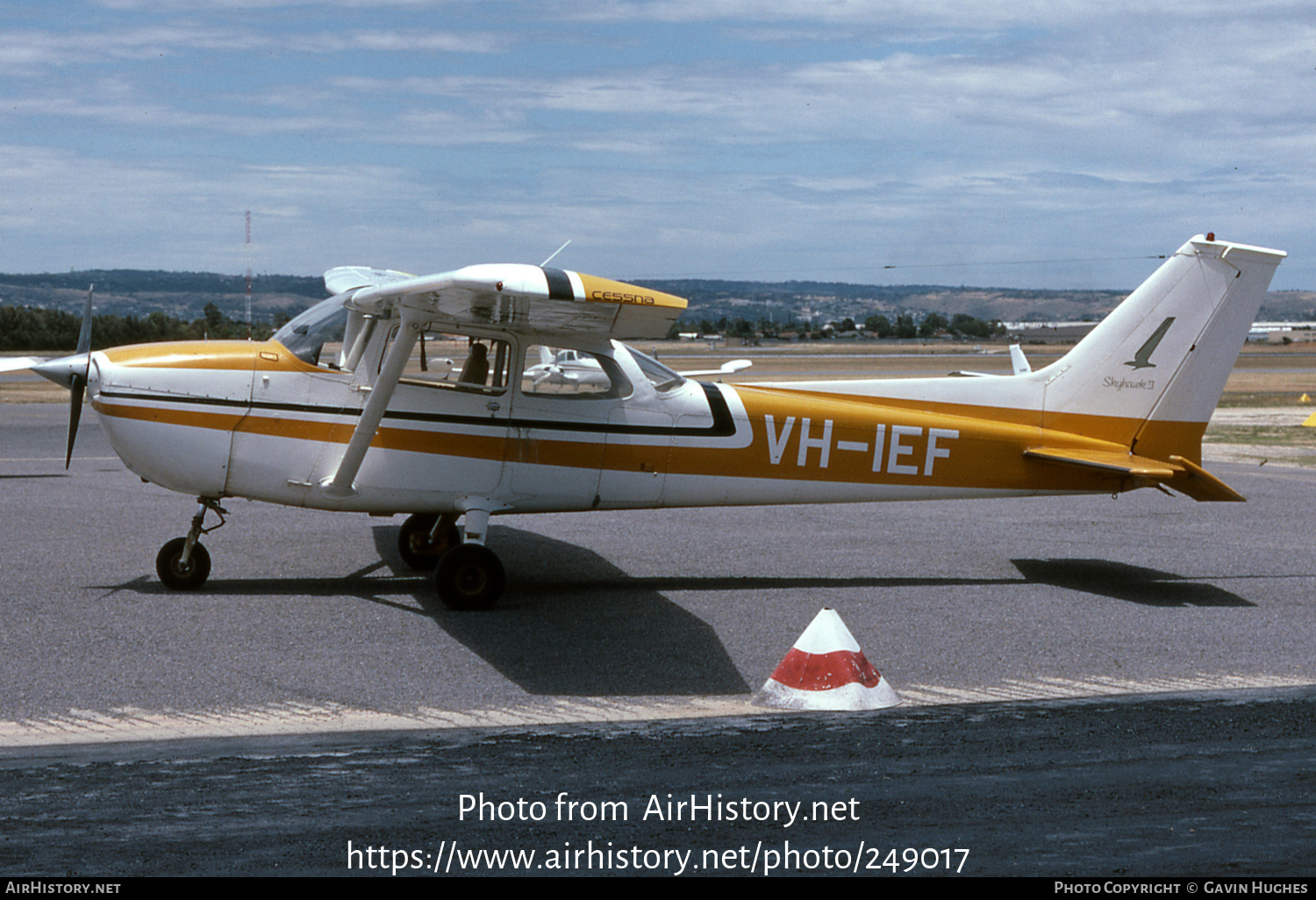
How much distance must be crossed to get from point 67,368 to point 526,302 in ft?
12.6

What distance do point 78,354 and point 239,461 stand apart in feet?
5.48

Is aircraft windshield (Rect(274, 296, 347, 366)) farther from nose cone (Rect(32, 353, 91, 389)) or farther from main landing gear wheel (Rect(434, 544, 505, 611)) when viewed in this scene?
main landing gear wheel (Rect(434, 544, 505, 611))

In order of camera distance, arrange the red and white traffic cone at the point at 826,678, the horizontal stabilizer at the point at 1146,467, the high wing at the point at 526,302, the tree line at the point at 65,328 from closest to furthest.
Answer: the red and white traffic cone at the point at 826,678, the high wing at the point at 526,302, the horizontal stabilizer at the point at 1146,467, the tree line at the point at 65,328

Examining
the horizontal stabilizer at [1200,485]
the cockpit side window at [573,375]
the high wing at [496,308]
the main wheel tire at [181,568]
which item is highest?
the high wing at [496,308]

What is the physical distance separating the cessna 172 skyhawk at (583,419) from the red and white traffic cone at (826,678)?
2431mm

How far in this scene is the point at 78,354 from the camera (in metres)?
9.38

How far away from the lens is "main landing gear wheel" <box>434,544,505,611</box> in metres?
8.79

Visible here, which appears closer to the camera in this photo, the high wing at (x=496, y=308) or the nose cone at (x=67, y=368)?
the high wing at (x=496, y=308)

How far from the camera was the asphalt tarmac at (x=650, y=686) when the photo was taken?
4680mm

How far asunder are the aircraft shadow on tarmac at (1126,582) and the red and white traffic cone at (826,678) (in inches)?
146

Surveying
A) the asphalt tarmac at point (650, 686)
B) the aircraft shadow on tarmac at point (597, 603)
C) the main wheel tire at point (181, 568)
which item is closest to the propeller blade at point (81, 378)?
the main wheel tire at point (181, 568)

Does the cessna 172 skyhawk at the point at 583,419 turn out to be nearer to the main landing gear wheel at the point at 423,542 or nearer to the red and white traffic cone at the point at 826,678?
the main landing gear wheel at the point at 423,542

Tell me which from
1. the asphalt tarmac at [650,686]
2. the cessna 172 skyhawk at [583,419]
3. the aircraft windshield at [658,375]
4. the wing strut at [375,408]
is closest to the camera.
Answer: the asphalt tarmac at [650,686]

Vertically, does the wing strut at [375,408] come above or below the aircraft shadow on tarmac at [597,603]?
above
